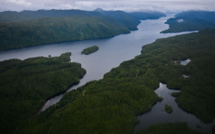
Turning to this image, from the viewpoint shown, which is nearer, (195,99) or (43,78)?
(195,99)

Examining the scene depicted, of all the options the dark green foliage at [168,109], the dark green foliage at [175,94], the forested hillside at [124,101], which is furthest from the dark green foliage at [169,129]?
the dark green foliage at [175,94]

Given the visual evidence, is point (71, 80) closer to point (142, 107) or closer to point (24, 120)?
A: point (24, 120)

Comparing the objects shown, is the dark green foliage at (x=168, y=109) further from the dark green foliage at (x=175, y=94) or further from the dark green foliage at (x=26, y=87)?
the dark green foliage at (x=26, y=87)

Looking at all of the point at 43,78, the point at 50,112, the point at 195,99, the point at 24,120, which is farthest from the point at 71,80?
the point at 195,99

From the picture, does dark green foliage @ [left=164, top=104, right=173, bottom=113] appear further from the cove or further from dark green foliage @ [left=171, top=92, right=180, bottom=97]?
dark green foliage @ [left=171, top=92, right=180, bottom=97]

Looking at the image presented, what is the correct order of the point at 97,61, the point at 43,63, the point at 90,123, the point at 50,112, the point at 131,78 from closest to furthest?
the point at 90,123 < the point at 50,112 < the point at 131,78 < the point at 43,63 < the point at 97,61
